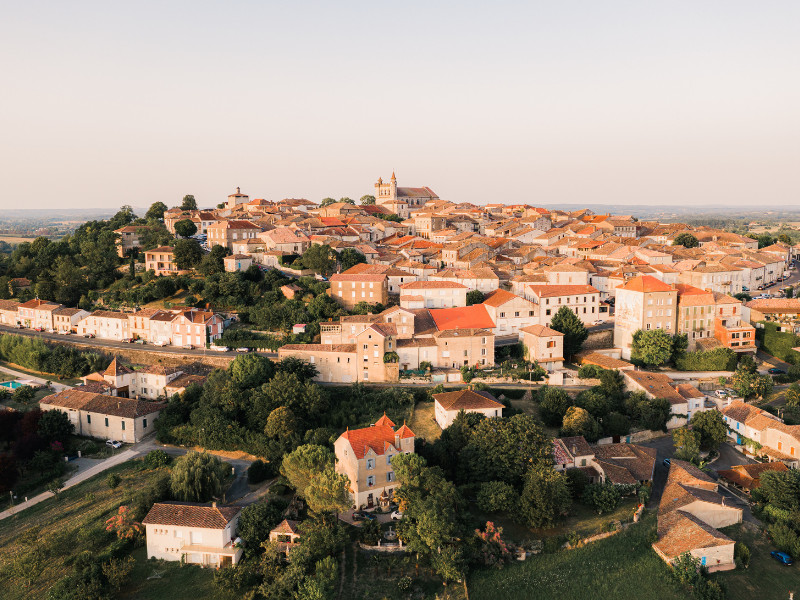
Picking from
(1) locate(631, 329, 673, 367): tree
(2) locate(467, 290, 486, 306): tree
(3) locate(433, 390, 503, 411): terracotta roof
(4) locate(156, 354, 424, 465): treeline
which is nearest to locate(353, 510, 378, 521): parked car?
(4) locate(156, 354, 424, 465): treeline

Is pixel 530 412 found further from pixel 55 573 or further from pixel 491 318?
pixel 55 573

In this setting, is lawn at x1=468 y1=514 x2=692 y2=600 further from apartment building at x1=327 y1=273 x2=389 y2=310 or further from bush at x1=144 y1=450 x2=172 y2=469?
apartment building at x1=327 y1=273 x2=389 y2=310

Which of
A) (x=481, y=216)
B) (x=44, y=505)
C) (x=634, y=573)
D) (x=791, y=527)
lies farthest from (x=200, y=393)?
(x=481, y=216)

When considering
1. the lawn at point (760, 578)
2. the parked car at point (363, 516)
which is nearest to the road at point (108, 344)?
the parked car at point (363, 516)

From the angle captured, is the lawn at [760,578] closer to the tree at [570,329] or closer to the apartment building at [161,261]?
the tree at [570,329]

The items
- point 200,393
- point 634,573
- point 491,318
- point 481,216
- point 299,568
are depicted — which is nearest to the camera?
point 299,568

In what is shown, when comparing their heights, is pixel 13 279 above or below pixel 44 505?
above
